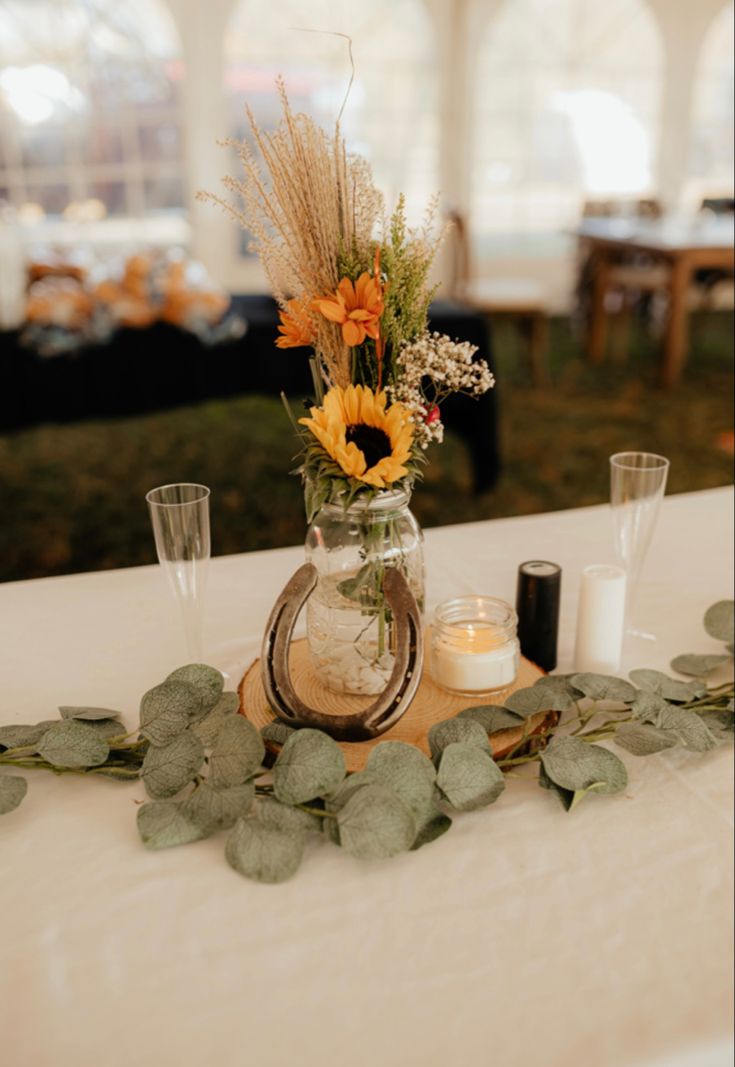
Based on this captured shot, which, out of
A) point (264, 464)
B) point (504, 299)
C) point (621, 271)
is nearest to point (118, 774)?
point (264, 464)

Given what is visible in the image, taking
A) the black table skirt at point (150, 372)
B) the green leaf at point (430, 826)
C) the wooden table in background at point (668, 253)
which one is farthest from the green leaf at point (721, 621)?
the wooden table in background at point (668, 253)

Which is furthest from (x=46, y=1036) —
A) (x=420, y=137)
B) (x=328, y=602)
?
(x=420, y=137)

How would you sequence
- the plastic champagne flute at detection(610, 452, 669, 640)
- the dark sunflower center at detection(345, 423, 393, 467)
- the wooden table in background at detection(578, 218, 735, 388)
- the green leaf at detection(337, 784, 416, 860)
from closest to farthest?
the green leaf at detection(337, 784, 416, 860)
the dark sunflower center at detection(345, 423, 393, 467)
the plastic champagne flute at detection(610, 452, 669, 640)
the wooden table in background at detection(578, 218, 735, 388)

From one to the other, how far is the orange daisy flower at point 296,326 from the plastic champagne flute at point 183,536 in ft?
0.55

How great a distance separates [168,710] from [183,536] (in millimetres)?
168

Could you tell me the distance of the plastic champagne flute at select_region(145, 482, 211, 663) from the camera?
3.02 ft

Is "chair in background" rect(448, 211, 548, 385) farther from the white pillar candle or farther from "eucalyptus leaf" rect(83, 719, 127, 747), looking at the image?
"eucalyptus leaf" rect(83, 719, 127, 747)

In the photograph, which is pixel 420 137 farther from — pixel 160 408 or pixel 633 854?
pixel 633 854

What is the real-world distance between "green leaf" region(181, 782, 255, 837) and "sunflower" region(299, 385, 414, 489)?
278 mm

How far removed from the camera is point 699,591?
4.13 ft

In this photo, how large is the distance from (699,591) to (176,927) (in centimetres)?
83

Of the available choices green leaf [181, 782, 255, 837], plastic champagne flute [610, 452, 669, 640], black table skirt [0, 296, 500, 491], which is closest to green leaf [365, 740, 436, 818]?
green leaf [181, 782, 255, 837]

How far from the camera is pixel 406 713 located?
3.04ft

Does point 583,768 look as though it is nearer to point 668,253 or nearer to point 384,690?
point 384,690
